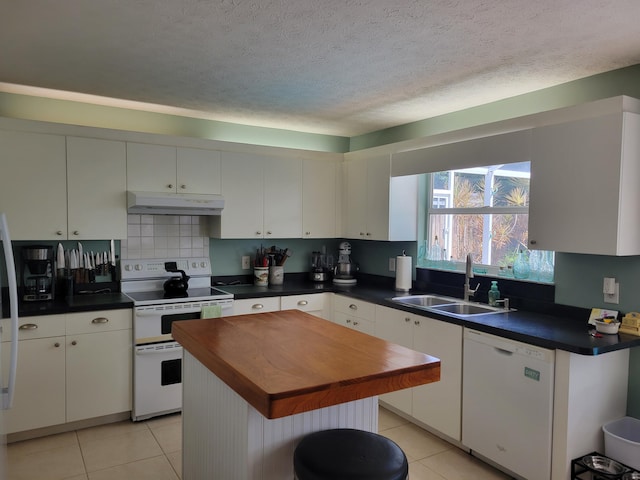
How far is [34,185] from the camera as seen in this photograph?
325cm

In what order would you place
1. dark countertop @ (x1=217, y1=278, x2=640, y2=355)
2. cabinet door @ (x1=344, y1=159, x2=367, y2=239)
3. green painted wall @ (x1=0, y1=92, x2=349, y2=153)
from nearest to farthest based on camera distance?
dark countertop @ (x1=217, y1=278, x2=640, y2=355), green painted wall @ (x1=0, y1=92, x2=349, y2=153), cabinet door @ (x1=344, y1=159, x2=367, y2=239)

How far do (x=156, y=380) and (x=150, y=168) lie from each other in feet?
5.29

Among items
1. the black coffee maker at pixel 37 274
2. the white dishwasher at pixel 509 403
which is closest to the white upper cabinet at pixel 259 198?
the black coffee maker at pixel 37 274

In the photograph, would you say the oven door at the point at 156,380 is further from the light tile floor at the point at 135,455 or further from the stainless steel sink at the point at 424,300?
the stainless steel sink at the point at 424,300

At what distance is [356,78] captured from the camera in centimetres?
301

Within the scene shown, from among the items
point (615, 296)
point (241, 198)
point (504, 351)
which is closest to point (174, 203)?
point (241, 198)

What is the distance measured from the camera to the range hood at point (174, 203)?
3475 mm

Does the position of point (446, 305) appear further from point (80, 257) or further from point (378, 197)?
point (80, 257)

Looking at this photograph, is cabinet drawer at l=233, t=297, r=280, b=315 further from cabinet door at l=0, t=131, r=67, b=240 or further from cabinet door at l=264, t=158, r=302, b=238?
cabinet door at l=0, t=131, r=67, b=240

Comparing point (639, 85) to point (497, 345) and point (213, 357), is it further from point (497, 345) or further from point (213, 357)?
point (213, 357)

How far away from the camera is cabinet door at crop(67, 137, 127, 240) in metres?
3.38

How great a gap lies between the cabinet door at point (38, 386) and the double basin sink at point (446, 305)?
2.40 m

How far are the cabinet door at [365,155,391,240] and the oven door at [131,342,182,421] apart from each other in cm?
191

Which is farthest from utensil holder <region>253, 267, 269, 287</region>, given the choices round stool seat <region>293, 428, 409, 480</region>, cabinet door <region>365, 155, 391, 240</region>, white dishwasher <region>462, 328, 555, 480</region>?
round stool seat <region>293, 428, 409, 480</region>
